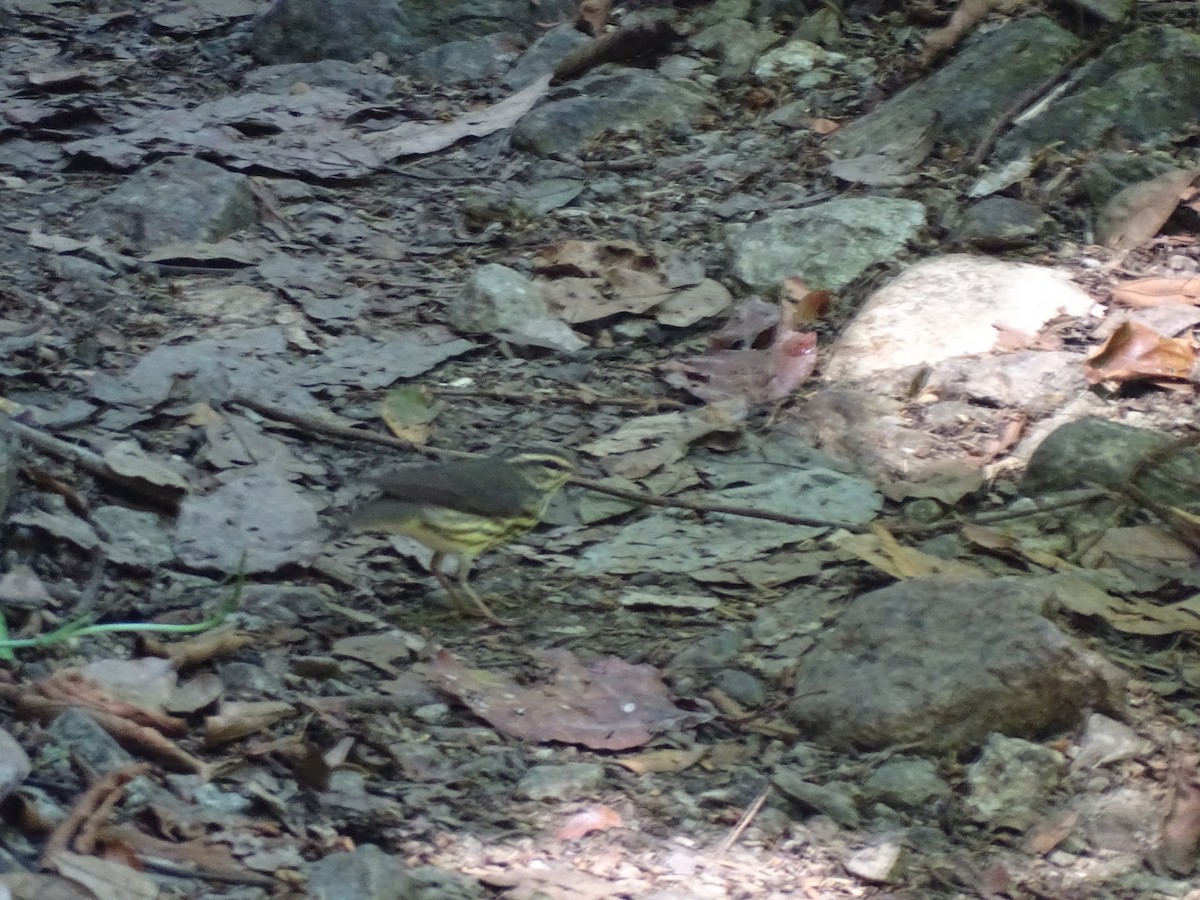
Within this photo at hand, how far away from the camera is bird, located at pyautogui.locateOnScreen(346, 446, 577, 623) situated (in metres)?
4.58

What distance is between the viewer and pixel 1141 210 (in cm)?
646

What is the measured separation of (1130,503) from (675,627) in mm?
1523

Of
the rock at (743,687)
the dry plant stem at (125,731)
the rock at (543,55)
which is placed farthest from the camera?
the rock at (543,55)

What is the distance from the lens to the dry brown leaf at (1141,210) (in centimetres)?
644

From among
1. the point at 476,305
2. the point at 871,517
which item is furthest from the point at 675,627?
the point at 476,305

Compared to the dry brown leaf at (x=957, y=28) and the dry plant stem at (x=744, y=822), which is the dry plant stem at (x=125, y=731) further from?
the dry brown leaf at (x=957, y=28)

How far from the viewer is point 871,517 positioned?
512 centimetres

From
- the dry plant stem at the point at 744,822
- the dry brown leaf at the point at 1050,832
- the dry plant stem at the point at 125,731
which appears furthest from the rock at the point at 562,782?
the dry brown leaf at the point at 1050,832

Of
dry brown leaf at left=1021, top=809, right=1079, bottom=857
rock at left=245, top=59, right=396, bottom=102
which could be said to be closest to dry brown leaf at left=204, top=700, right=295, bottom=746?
dry brown leaf at left=1021, top=809, right=1079, bottom=857

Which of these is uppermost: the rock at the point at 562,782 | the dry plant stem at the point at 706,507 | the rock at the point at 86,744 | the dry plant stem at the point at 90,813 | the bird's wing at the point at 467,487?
the dry plant stem at the point at 90,813

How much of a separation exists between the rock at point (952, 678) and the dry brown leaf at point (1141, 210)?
2.93 meters

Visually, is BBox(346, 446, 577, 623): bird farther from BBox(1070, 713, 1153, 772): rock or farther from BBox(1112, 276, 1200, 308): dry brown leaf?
BBox(1112, 276, 1200, 308): dry brown leaf

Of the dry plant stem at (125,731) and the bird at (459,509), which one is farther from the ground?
the dry plant stem at (125,731)

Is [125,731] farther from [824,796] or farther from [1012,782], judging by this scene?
[1012,782]
